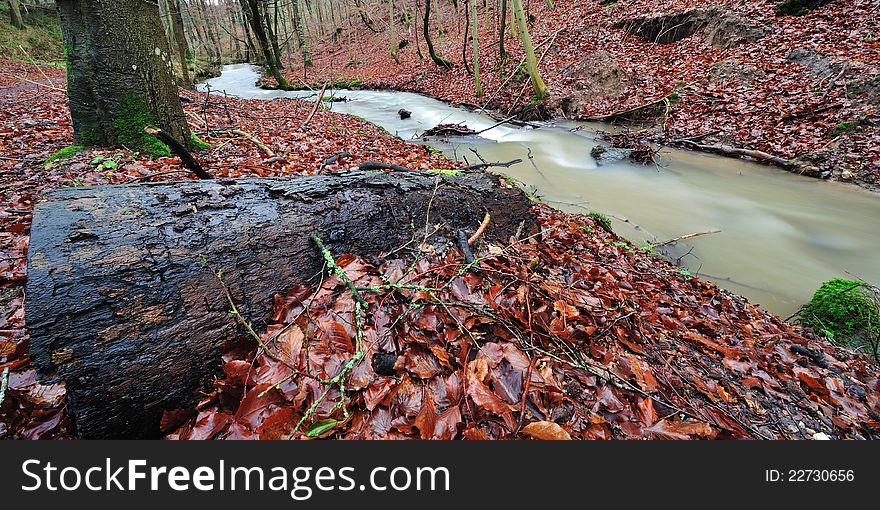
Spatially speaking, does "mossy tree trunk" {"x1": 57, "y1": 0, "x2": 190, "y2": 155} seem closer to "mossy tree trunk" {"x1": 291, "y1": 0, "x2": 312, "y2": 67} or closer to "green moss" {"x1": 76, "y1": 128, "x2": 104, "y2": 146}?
"green moss" {"x1": 76, "y1": 128, "x2": 104, "y2": 146}

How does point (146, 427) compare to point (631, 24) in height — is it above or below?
below

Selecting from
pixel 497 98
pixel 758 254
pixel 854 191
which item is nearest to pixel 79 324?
pixel 758 254

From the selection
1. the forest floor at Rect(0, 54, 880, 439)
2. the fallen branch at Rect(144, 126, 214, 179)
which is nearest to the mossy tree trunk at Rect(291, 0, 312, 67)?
the fallen branch at Rect(144, 126, 214, 179)

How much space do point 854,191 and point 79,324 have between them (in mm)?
10438

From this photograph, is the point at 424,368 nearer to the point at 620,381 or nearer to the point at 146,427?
the point at 620,381

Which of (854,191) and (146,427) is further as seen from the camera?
(854,191)

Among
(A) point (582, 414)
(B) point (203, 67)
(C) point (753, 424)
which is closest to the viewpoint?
(A) point (582, 414)

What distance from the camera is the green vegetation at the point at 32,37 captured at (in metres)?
18.9

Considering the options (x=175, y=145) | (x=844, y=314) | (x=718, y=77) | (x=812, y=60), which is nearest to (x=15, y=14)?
(x=175, y=145)

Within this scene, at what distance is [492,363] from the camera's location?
5.78 ft

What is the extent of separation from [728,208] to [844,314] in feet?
11.5

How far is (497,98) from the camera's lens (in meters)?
13.3

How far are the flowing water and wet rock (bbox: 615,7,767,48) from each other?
5.04m

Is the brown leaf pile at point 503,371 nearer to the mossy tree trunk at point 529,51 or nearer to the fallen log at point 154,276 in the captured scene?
the fallen log at point 154,276
